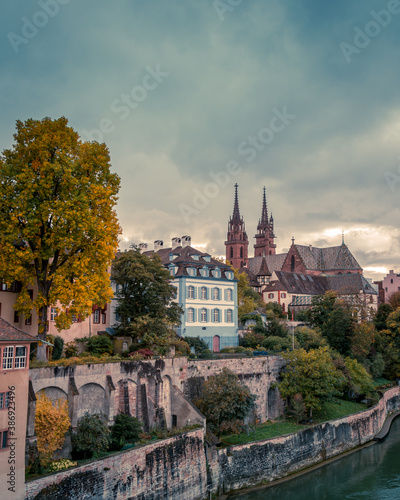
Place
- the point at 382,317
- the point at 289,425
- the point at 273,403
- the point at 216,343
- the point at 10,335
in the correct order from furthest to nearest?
1. the point at 382,317
2. the point at 216,343
3. the point at 273,403
4. the point at 289,425
5. the point at 10,335

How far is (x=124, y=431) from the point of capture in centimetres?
2930

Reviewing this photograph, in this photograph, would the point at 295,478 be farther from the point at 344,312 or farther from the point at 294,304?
the point at 294,304

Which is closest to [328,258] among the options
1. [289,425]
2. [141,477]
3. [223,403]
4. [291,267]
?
[291,267]

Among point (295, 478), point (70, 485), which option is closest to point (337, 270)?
point (295, 478)

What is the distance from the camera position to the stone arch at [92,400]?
28.9 metres

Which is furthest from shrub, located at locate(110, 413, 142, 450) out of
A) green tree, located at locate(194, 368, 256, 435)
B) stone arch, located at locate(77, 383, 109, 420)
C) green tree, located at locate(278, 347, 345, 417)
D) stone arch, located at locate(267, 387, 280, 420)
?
green tree, located at locate(278, 347, 345, 417)

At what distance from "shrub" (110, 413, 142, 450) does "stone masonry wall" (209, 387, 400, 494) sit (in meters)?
5.48

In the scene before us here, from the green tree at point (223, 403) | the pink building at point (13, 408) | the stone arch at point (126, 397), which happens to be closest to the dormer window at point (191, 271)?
the green tree at point (223, 403)

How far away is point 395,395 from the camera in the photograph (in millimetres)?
61719

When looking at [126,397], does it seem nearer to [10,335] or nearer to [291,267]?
[10,335]

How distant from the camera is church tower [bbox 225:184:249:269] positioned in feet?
452

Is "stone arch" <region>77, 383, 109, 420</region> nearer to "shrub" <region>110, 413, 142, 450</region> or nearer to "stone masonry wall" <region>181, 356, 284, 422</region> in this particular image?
"shrub" <region>110, 413, 142, 450</region>

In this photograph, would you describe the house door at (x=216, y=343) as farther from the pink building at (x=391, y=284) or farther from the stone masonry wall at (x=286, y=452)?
the pink building at (x=391, y=284)

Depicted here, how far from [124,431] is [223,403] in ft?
26.1
